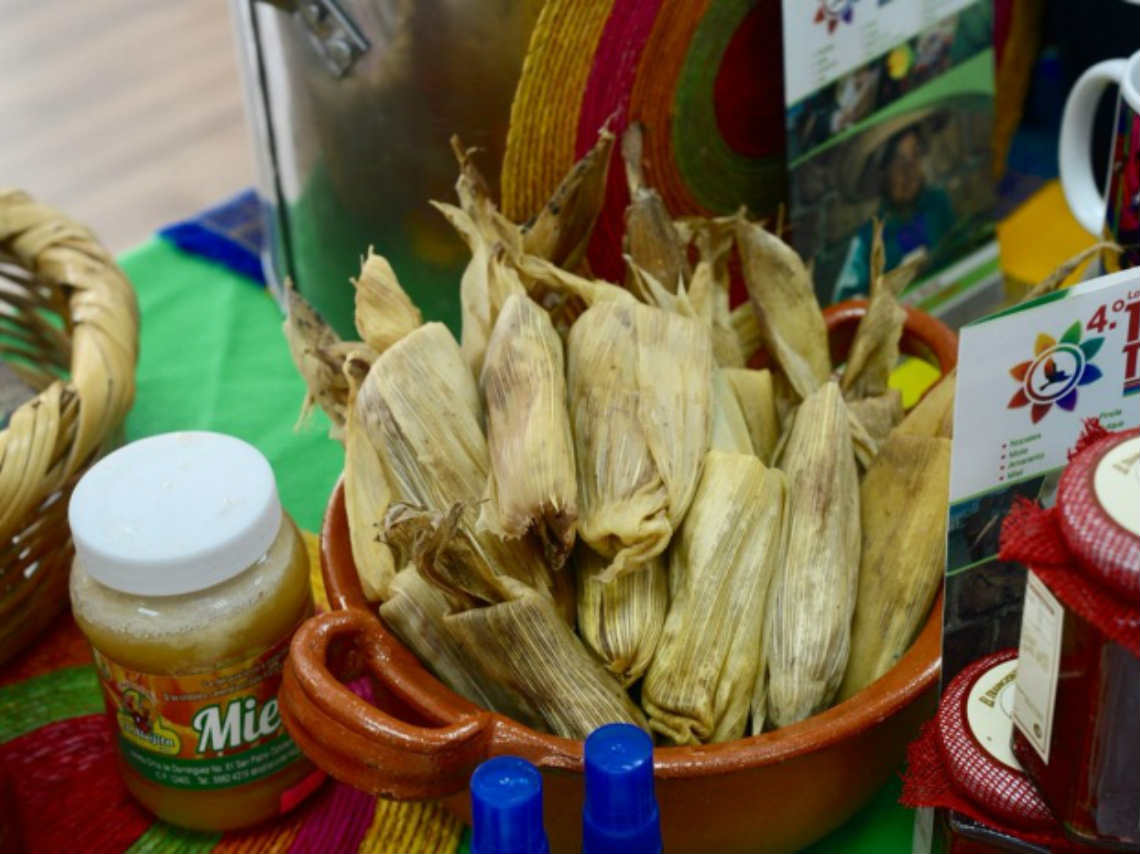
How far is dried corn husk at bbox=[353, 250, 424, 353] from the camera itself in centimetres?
51

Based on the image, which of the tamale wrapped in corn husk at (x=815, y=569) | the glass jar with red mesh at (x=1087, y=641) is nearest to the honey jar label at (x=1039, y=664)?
the glass jar with red mesh at (x=1087, y=641)

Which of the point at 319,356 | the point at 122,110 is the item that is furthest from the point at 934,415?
the point at 122,110

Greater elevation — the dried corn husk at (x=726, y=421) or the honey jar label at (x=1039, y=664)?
the honey jar label at (x=1039, y=664)

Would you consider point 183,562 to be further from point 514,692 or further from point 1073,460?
point 1073,460

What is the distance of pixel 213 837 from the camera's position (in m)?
0.53

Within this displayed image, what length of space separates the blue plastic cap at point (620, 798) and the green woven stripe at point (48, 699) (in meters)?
0.31

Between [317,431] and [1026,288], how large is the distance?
15.5 inches

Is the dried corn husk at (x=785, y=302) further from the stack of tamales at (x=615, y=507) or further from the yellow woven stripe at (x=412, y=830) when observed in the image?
the yellow woven stripe at (x=412, y=830)

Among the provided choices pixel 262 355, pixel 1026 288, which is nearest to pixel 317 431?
pixel 262 355

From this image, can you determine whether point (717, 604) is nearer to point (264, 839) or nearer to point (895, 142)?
point (264, 839)

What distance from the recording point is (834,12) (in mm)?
637

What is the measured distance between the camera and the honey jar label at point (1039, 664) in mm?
332

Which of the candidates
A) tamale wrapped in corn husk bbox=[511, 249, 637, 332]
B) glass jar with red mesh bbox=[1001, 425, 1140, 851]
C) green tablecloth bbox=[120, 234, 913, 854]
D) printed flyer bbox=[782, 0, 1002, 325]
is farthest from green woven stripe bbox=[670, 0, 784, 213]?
glass jar with red mesh bbox=[1001, 425, 1140, 851]

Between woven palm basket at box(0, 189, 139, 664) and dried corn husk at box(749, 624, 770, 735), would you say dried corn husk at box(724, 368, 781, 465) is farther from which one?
woven palm basket at box(0, 189, 139, 664)
